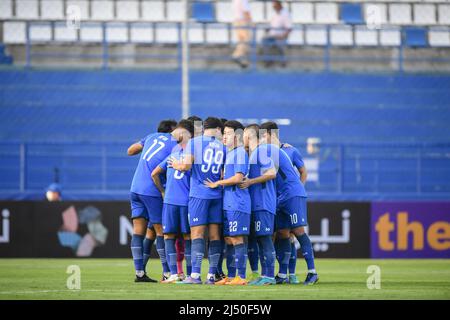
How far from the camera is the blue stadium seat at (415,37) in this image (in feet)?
93.1

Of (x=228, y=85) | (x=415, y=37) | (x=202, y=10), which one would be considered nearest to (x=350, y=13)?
(x=415, y=37)

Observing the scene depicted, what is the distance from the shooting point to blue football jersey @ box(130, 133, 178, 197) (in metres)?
14.2

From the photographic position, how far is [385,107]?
88.0 ft

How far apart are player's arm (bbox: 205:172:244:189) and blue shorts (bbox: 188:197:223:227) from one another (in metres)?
0.21

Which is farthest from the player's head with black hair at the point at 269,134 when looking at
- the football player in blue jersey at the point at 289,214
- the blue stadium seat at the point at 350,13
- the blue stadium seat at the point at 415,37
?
the blue stadium seat at the point at 350,13

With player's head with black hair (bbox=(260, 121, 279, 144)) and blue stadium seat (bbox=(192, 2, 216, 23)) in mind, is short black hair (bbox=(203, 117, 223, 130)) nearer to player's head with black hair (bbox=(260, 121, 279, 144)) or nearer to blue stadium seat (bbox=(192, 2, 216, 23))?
player's head with black hair (bbox=(260, 121, 279, 144))

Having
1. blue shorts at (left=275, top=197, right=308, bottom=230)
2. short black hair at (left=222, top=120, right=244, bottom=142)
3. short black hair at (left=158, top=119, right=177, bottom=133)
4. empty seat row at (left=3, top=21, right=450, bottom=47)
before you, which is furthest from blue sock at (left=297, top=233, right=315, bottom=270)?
empty seat row at (left=3, top=21, right=450, bottom=47)

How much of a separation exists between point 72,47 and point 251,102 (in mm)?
4970

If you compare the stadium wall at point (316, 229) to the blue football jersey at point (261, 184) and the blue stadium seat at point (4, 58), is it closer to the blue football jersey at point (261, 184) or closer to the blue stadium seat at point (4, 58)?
the blue stadium seat at point (4, 58)

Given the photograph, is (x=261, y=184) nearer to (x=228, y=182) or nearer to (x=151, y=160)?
(x=228, y=182)

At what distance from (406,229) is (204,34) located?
907cm

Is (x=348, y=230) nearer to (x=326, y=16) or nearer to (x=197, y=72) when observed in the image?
(x=197, y=72)

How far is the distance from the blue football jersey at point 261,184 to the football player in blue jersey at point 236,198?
0.51 feet

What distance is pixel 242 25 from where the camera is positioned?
2700cm
